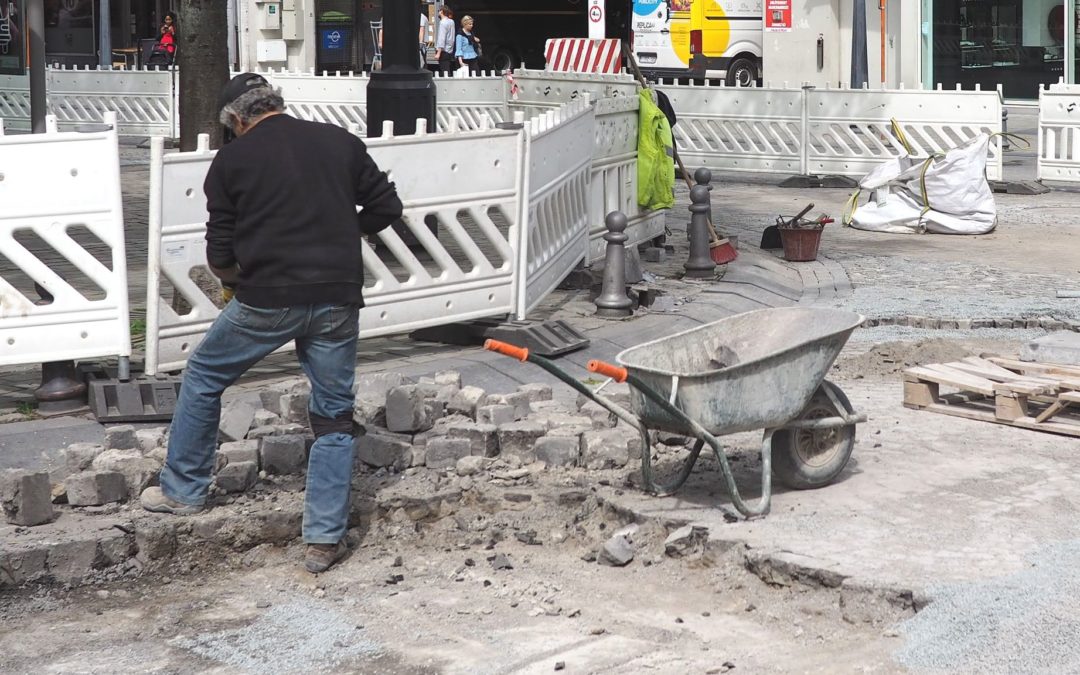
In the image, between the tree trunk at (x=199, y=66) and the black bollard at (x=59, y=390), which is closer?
the black bollard at (x=59, y=390)

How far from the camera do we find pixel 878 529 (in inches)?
228

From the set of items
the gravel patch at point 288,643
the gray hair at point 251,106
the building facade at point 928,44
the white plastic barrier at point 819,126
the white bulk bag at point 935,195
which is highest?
the building facade at point 928,44

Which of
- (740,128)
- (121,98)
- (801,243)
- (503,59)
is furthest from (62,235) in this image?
(503,59)

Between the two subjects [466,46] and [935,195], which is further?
[466,46]

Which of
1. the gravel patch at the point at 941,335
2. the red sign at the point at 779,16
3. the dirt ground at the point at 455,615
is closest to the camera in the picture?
the dirt ground at the point at 455,615

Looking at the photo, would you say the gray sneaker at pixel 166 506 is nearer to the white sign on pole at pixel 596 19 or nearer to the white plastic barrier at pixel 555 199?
the white plastic barrier at pixel 555 199

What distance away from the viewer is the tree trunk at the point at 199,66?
9812 millimetres

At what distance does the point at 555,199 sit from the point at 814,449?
4.00m

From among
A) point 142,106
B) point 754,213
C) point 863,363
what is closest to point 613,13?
point 142,106

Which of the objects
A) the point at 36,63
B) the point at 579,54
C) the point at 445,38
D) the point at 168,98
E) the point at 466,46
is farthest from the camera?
the point at 466,46

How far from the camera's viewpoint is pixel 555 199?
997cm

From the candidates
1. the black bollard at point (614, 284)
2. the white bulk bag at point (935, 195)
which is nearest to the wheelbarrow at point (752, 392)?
the black bollard at point (614, 284)

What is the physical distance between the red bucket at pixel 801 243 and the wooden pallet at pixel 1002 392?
4.50 meters

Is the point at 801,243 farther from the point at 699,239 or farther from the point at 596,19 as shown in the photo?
the point at 596,19
